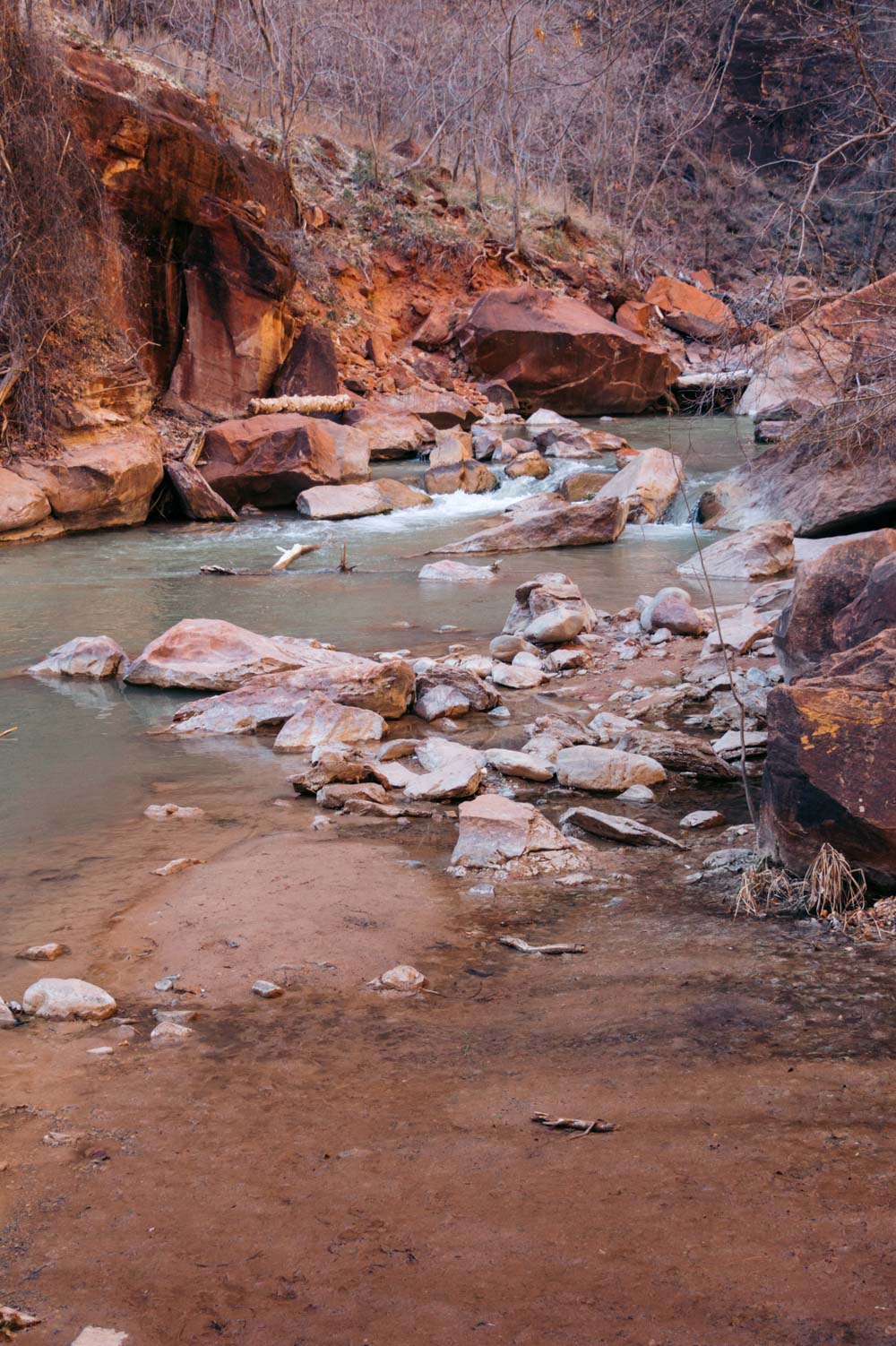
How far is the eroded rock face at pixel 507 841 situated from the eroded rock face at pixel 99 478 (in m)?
9.30

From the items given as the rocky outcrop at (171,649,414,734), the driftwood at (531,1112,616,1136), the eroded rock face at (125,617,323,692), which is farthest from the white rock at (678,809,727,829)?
the eroded rock face at (125,617,323,692)

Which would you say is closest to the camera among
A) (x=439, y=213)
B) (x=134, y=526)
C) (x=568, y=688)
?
(x=568, y=688)

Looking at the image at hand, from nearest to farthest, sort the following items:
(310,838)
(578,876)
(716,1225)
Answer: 1. (716,1225)
2. (578,876)
3. (310,838)

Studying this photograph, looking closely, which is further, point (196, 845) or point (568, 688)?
point (568, 688)

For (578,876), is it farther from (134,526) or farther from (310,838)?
(134,526)

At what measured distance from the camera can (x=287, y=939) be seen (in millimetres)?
3305

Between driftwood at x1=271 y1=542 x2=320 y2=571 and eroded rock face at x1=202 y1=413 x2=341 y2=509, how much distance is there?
8.23 ft

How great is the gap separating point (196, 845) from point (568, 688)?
282 cm

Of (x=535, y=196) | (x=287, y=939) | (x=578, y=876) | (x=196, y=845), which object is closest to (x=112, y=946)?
(x=287, y=939)

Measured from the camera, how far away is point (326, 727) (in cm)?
558

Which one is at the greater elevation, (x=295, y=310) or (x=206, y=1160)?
(x=295, y=310)

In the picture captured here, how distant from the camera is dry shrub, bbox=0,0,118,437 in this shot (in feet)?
41.7

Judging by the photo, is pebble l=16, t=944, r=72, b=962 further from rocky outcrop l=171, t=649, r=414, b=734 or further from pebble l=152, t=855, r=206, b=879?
rocky outcrop l=171, t=649, r=414, b=734

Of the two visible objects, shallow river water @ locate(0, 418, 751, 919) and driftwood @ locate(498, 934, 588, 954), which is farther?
shallow river water @ locate(0, 418, 751, 919)
